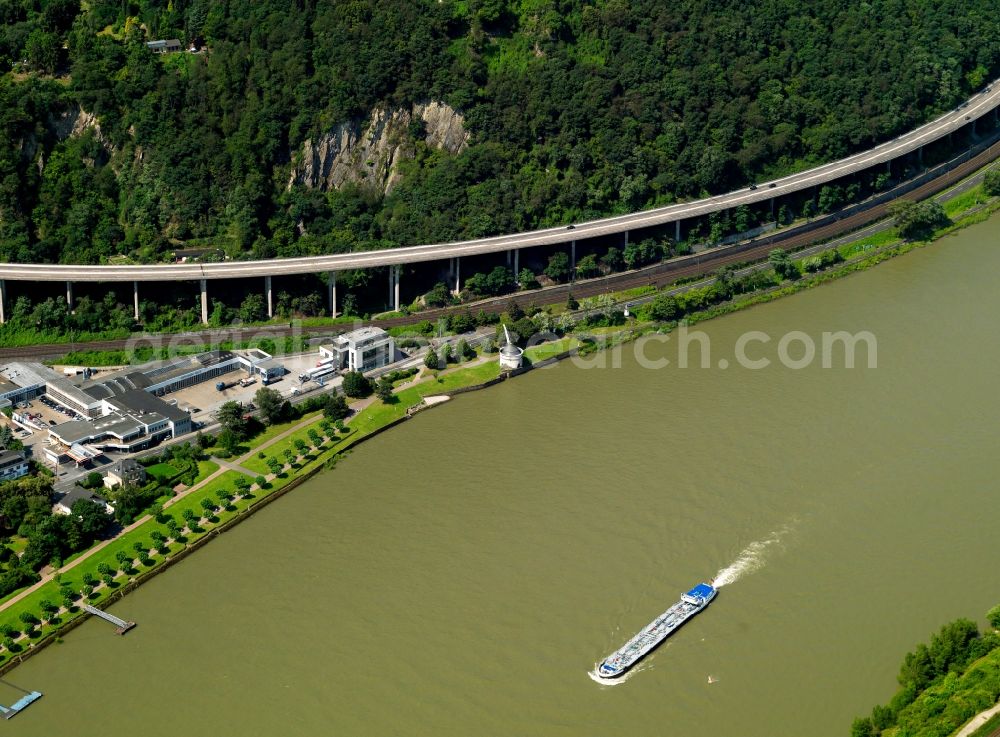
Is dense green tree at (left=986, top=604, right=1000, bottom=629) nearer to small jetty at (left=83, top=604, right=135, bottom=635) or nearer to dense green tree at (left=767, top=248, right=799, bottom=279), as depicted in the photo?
small jetty at (left=83, top=604, right=135, bottom=635)

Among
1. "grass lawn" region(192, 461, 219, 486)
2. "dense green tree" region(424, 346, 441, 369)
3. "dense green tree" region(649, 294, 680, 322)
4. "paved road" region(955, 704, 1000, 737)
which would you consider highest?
"dense green tree" region(649, 294, 680, 322)

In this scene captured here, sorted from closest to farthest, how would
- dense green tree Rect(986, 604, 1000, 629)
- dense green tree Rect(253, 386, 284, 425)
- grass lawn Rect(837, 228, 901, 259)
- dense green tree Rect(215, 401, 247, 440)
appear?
dense green tree Rect(986, 604, 1000, 629) < dense green tree Rect(215, 401, 247, 440) < dense green tree Rect(253, 386, 284, 425) < grass lawn Rect(837, 228, 901, 259)

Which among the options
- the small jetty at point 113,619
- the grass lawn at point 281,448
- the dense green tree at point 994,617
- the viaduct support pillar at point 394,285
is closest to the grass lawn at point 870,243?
the viaduct support pillar at point 394,285

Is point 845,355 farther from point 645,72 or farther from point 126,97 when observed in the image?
point 126,97

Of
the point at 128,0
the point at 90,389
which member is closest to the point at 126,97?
the point at 128,0

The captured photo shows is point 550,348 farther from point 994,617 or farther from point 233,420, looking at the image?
point 994,617

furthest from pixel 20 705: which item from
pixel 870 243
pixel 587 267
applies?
pixel 870 243

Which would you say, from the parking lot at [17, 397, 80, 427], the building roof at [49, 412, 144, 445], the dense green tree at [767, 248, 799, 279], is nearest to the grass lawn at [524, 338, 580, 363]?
the dense green tree at [767, 248, 799, 279]
